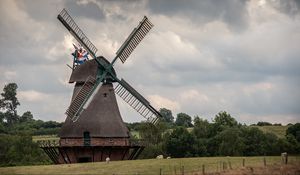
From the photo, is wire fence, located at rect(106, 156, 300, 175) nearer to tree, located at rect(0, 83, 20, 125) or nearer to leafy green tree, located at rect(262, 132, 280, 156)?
leafy green tree, located at rect(262, 132, 280, 156)

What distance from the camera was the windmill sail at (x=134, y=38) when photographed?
2221 inches

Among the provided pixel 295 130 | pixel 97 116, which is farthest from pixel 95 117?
pixel 295 130

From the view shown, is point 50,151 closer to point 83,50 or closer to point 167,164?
point 83,50

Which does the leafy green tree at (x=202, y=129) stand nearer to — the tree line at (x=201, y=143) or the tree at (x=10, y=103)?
the tree line at (x=201, y=143)

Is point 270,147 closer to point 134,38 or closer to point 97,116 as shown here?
point 134,38

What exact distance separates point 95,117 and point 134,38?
9042 millimetres

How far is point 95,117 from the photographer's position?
177ft

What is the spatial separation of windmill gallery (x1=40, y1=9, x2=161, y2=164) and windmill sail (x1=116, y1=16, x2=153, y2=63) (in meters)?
0.10

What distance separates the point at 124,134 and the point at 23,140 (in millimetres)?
46599

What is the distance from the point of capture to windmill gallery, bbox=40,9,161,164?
53562mm

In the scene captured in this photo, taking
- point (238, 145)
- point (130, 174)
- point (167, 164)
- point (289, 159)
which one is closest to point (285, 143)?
point (238, 145)

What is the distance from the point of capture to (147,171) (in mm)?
42344

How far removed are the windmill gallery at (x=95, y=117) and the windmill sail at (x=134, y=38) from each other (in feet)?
0.32

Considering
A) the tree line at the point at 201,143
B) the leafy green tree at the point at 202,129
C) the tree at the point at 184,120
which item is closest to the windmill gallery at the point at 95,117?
the tree line at the point at 201,143
